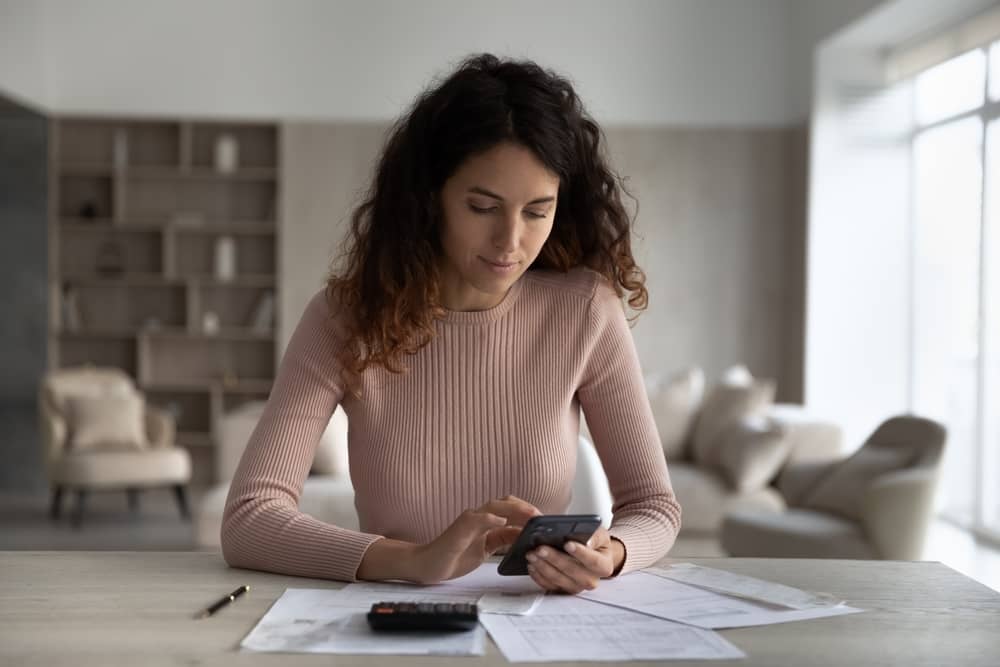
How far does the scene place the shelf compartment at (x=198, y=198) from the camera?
25.3 feet

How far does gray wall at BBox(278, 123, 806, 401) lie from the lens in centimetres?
764

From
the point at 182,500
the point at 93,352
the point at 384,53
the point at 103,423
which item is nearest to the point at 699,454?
the point at 182,500

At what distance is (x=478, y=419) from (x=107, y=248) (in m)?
6.50

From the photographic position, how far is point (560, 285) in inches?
74.8

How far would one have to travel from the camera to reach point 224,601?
4.35ft

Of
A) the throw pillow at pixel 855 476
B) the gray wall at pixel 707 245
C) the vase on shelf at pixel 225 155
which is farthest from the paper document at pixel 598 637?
the vase on shelf at pixel 225 155

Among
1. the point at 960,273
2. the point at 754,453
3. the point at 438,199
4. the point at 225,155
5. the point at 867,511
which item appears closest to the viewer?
the point at 438,199

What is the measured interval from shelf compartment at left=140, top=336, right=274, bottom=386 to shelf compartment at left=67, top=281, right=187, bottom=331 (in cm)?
18

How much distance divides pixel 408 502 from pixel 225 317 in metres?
6.31

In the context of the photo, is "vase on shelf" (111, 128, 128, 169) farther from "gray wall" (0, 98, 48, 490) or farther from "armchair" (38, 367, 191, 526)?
"armchair" (38, 367, 191, 526)

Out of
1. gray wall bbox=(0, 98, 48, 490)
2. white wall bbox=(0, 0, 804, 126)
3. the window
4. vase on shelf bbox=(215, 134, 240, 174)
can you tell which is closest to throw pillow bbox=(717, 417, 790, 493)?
the window

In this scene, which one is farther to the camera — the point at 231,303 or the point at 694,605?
the point at 231,303

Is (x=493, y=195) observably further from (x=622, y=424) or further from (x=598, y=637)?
(x=598, y=637)

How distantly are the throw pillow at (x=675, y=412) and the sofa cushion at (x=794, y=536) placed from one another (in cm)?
137
